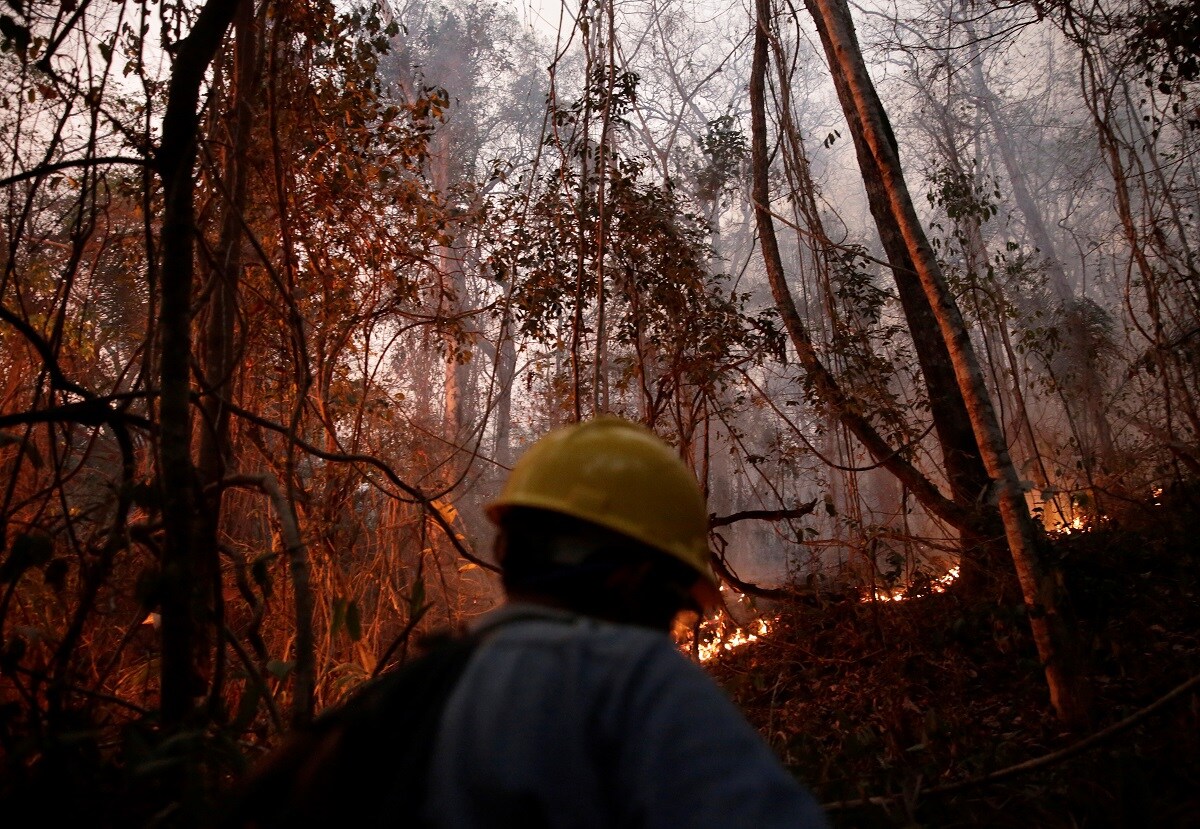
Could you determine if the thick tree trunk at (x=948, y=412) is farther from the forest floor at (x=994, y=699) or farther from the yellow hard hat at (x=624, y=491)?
the yellow hard hat at (x=624, y=491)

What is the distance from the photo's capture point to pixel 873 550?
17.0 feet

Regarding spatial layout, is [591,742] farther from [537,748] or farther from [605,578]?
[605,578]

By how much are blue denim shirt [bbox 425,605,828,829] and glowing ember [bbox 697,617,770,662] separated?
5941 millimetres

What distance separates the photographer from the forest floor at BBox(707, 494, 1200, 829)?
7.79 feet

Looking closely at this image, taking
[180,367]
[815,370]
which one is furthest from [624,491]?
[815,370]

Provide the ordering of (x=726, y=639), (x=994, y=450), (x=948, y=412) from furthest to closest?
(x=726, y=639) → (x=948, y=412) → (x=994, y=450)

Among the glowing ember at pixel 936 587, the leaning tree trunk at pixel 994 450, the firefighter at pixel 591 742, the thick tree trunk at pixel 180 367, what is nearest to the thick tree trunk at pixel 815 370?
the glowing ember at pixel 936 587

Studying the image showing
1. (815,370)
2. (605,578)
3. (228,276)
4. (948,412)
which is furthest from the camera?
(815,370)

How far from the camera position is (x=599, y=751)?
85 centimetres

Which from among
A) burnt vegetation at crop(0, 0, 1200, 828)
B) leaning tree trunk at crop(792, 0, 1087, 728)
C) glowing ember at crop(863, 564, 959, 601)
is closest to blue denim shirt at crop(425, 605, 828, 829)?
burnt vegetation at crop(0, 0, 1200, 828)

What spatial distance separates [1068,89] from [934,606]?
33.6 m

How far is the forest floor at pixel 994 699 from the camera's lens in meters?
2.38

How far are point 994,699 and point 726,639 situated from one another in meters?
2.42

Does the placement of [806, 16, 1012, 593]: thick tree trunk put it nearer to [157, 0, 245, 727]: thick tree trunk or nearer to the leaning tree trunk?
the leaning tree trunk
